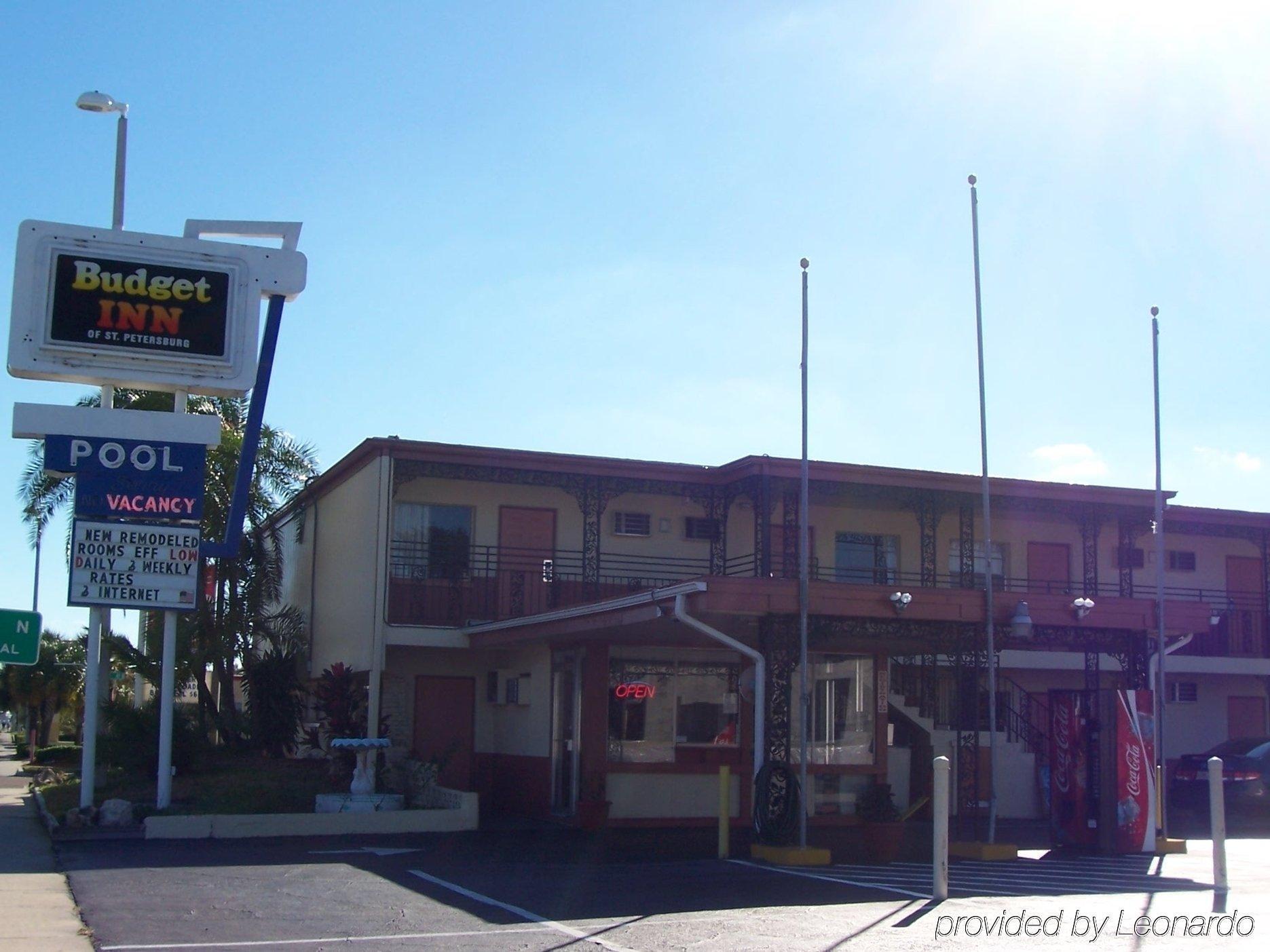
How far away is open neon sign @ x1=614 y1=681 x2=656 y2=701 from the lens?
66.2 feet

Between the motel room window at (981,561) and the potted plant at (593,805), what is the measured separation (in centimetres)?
985

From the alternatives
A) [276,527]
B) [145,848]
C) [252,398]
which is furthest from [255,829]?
[276,527]

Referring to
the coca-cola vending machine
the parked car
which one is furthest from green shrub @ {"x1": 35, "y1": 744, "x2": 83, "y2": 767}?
the coca-cola vending machine

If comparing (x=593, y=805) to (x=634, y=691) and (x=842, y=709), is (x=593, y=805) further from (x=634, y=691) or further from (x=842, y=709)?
(x=842, y=709)

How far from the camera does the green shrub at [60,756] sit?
36.9 meters

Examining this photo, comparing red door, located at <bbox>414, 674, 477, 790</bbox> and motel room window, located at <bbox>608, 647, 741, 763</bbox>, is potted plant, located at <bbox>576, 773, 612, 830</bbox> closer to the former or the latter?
motel room window, located at <bbox>608, 647, 741, 763</bbox>

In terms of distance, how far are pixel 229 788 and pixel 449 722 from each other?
4.92 meters

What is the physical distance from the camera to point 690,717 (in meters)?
20.7

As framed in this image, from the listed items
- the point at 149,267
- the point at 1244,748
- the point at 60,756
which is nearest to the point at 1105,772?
the point at 1244,748

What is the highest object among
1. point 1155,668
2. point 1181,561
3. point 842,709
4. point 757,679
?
point 1181,561

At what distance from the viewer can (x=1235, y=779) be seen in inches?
909

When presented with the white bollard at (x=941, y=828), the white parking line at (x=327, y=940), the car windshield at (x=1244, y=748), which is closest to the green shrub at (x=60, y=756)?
the car windshield at (x=1244, y=748)

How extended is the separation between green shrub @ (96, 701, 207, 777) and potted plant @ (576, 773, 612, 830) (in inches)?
278

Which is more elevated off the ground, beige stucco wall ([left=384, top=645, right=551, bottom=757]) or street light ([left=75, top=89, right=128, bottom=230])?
street light ([left=75, top=89, right=128, bottom=230])
